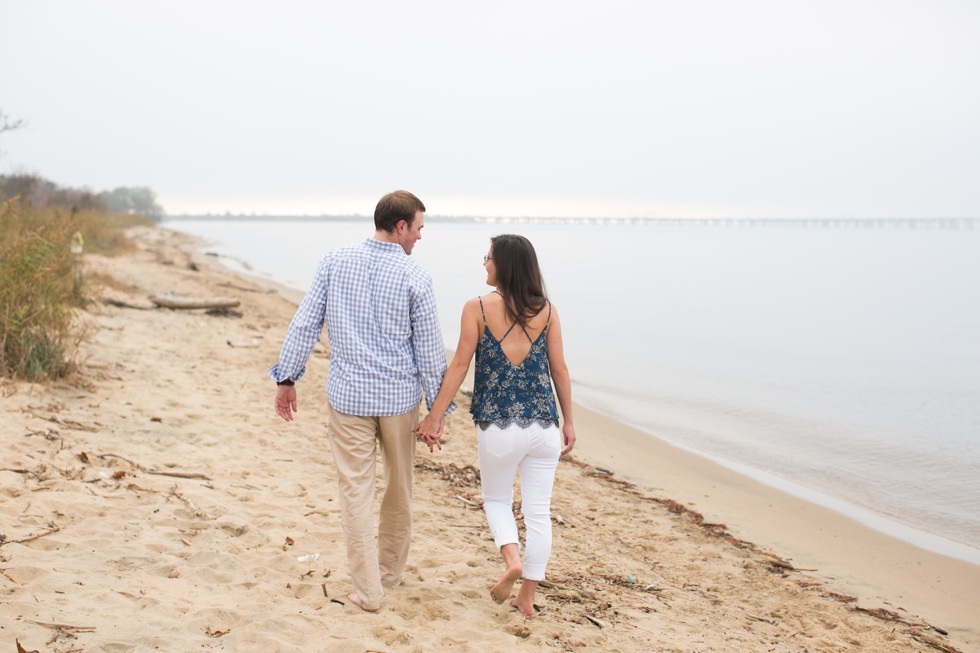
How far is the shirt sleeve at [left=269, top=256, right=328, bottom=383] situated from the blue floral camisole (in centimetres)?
72

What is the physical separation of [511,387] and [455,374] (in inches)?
10.2

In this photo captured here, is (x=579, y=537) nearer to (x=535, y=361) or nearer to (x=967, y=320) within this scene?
(x=535, y=361)

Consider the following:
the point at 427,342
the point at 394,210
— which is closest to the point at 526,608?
the point at 427,342

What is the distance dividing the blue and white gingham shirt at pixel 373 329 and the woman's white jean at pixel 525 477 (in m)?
0.38

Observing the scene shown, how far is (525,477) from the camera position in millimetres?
3764

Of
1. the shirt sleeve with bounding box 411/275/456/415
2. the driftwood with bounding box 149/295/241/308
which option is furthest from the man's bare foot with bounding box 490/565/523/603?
the driftwood with bounding box 149/295/241/308

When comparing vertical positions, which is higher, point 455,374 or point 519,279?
point 519,279

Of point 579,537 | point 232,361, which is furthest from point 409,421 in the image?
point 232,361

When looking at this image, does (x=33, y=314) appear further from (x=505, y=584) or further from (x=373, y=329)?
(x=505, y=584)

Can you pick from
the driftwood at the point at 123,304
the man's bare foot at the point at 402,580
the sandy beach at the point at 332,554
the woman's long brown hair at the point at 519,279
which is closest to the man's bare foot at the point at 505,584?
the sandy beach at the point at 332,554

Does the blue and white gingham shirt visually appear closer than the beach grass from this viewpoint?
Yes

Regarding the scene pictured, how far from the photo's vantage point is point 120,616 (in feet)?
11.0

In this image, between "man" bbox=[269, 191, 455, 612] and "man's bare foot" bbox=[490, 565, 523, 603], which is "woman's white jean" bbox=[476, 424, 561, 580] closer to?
"man's bare foot" bbox=[490, 565, 523, 603]

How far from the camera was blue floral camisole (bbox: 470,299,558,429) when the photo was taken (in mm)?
3604
